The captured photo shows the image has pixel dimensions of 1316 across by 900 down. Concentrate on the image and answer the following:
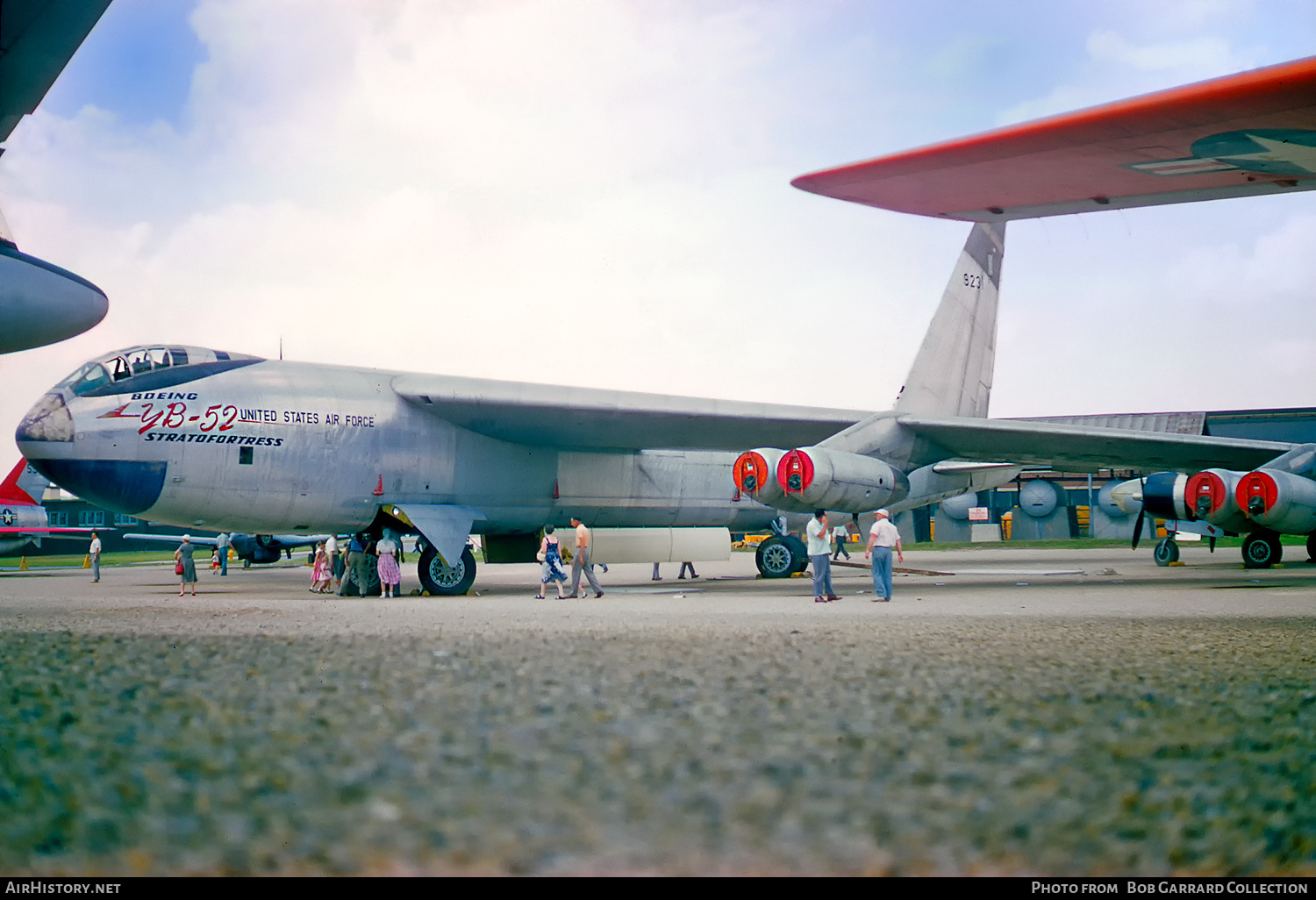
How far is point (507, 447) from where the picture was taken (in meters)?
15.9

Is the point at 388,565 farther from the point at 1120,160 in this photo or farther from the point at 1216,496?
the point at 1216,496

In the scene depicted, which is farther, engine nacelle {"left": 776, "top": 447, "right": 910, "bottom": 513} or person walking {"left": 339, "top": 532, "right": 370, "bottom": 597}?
person walking {"left": 339, "top": 532, "right": 370, "bottom": 597}

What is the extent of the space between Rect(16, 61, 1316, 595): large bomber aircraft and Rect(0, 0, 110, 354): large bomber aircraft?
575 centimetres

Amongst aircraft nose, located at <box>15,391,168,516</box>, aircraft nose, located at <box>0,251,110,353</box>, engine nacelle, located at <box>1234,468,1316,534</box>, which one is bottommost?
engine nacelle, located at <box>1234,468,1316,534</box>

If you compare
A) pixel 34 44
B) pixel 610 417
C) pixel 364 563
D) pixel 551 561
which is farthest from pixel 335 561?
pixel 34 44

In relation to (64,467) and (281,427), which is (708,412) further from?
(64,467)

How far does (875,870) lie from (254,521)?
43.3 feet

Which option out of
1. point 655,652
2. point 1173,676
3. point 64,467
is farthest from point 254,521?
point 1173,676

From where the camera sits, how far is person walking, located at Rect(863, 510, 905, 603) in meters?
12.2

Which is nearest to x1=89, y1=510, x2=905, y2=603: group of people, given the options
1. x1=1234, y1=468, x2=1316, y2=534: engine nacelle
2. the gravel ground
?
the gravel ground

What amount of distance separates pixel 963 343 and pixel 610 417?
8510 mm

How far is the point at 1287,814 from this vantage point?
8.07ft

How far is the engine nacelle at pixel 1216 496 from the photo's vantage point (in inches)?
690

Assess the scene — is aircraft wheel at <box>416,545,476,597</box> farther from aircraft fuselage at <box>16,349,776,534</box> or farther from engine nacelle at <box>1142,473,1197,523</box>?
engine nacelle at <box>1142,473,1197,523</box>
